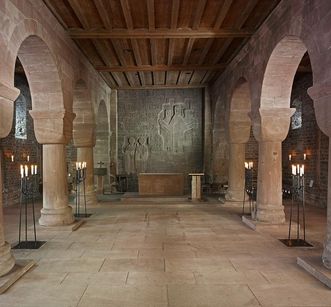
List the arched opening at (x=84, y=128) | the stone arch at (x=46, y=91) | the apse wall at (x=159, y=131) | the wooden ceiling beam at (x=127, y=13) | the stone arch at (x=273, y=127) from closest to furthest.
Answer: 1. the wooden ceiling beam at (x=127, y=13)
2. the stone arch at (x=46, y=91)
3. the stone arch at (x=273, y=127)
4. the arched opening at (x=84, y=128)
5. the apse wall at (x=159, y=131)

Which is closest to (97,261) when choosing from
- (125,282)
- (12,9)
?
(125,282)

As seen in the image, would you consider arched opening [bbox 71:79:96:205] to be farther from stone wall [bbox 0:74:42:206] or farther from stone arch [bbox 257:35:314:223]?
stone arch [bbox 257:35:314:223]

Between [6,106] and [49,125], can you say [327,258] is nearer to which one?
[6,106]

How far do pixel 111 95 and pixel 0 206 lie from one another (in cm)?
1117

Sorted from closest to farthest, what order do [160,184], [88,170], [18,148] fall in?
[88,170], [160,184], [18,148]

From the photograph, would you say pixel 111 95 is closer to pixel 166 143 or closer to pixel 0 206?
pixel 166 143

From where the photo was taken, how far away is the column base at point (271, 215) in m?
7.26

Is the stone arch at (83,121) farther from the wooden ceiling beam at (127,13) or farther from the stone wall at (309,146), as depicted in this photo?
the stone wall at (309,146)

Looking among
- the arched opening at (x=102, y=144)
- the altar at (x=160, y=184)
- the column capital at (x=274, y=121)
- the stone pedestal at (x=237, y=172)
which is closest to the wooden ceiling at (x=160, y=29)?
the column capital at (x=274, y=121)

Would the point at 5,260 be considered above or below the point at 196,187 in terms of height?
below

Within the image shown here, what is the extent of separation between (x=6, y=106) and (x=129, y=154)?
1113 cm

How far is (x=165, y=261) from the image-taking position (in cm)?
513

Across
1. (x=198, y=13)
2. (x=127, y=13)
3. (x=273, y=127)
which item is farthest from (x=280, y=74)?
(x=127, y=13)

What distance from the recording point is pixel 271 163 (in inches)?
291
